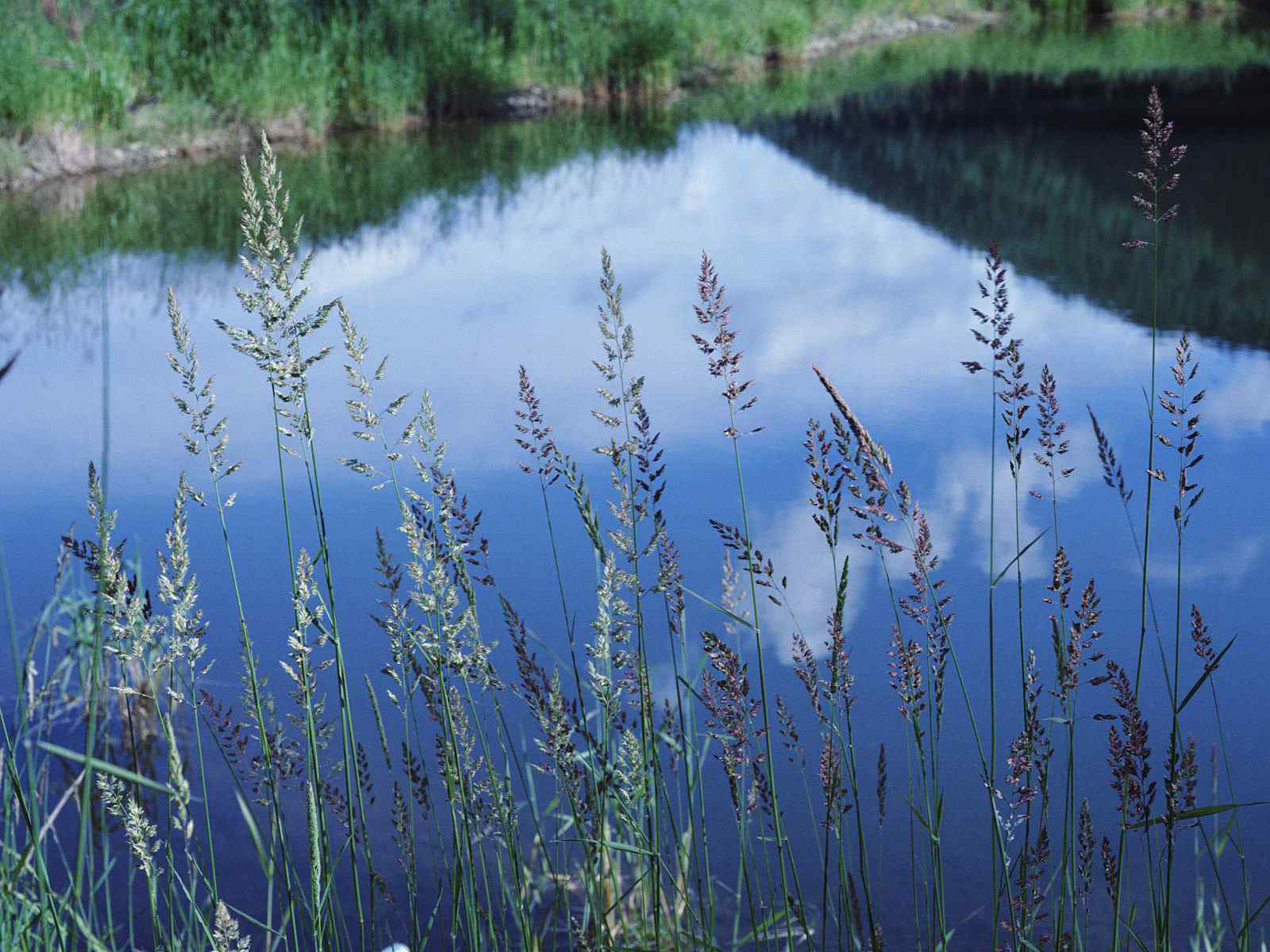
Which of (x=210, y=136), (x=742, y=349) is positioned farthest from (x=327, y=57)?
(x=742, y=349)

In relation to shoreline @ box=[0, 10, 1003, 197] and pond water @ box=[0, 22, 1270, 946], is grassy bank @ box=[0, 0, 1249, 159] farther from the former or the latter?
pond water @ box=[0, 22, 1270, 946]

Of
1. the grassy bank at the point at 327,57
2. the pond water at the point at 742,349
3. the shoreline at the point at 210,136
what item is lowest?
the pond water at the point at 742,349

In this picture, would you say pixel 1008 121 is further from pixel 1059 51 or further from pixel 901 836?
pixel 901 836

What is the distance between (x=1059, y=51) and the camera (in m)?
15.3

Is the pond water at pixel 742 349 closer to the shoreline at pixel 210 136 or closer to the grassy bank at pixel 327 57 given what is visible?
the shoreline at pixel 210 136

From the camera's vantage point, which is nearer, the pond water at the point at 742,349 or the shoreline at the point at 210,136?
the pond water at the point at 742,349

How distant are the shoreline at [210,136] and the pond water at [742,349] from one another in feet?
1.15

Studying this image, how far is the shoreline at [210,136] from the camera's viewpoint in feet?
26.9

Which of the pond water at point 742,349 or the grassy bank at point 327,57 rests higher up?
the grassy bank at point 327,57

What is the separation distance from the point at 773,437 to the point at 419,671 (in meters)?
2.89

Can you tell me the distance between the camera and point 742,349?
16.3 feet

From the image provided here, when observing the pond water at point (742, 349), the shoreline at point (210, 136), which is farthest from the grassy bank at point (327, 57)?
the pond water at point (742, 349)

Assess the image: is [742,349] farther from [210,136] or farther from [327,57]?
[327,57]

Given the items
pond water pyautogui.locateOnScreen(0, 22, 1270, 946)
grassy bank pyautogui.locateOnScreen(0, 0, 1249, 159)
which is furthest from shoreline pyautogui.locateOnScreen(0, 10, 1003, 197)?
pond water pyautogui.locateOnScreen(0, 22, 1270, 946)
